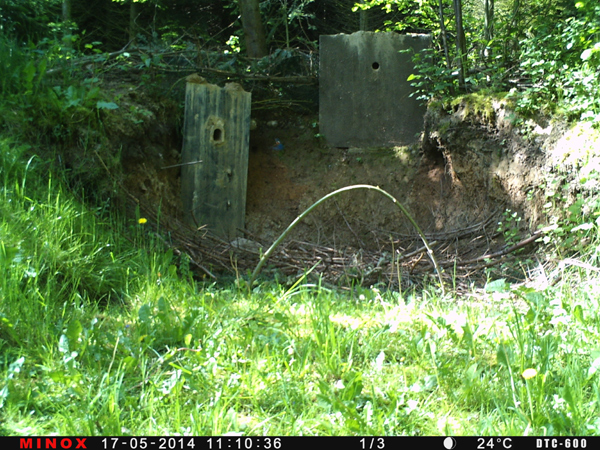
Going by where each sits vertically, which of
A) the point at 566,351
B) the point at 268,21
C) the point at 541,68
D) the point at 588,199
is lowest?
the point at 566,351

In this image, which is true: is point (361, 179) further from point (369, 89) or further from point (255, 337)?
point (255, 337)

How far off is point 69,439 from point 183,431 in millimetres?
350

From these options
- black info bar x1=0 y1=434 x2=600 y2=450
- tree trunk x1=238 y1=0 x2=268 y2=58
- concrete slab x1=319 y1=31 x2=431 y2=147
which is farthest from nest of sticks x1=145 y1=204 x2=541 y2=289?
tree trunk x1=238 y1=0 x2=268 y2=58

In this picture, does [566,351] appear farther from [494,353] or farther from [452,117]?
[452,117]

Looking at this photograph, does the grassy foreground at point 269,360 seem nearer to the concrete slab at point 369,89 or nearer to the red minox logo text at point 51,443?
the red minox logo text at point 51,443

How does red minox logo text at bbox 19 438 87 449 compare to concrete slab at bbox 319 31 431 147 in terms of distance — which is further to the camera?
concrete slab at bbox 319 31 431 147

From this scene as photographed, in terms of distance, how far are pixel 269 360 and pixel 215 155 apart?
370 cm

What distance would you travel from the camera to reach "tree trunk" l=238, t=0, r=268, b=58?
24.7 feet

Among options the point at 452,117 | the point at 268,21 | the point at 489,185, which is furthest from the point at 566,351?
the point at 268,21

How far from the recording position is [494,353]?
84.6 inches

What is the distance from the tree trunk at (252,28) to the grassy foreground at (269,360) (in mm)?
5376

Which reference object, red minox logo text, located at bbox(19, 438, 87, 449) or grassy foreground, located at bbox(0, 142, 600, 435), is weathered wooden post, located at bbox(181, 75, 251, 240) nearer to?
grassy foreground, located at bbox(0, 142, 600, 435)

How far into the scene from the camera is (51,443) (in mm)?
1536

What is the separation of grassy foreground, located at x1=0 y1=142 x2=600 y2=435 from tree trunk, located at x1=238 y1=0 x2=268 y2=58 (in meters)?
5.38
